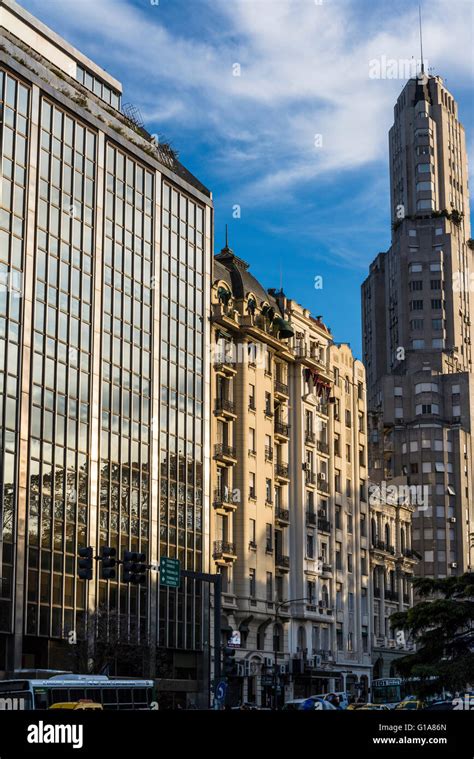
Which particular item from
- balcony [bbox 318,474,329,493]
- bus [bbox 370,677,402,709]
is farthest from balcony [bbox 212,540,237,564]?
bus [bbox 370,677,402,709]

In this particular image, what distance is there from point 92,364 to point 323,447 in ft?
104

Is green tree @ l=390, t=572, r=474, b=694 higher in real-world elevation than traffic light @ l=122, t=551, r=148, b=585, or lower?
lower

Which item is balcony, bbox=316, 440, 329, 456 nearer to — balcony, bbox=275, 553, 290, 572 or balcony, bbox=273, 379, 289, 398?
balcony, bbox=273, 379, 289, 398

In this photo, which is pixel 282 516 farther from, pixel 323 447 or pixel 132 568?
pixel 132 568

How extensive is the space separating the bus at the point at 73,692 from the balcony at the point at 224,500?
33.4 meters

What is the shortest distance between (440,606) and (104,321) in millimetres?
38489

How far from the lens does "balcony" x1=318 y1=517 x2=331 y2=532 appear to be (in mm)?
94769

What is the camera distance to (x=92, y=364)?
70438 mm

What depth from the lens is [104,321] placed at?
72375mm

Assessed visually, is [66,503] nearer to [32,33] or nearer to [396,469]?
[32,33]

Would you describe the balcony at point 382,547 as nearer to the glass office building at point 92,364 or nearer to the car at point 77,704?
the glass office building at point 92,364

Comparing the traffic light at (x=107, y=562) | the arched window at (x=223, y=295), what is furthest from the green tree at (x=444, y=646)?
the arched window at (x=223, y=295)

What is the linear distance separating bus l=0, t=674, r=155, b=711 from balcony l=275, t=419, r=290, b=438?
43524 mm
